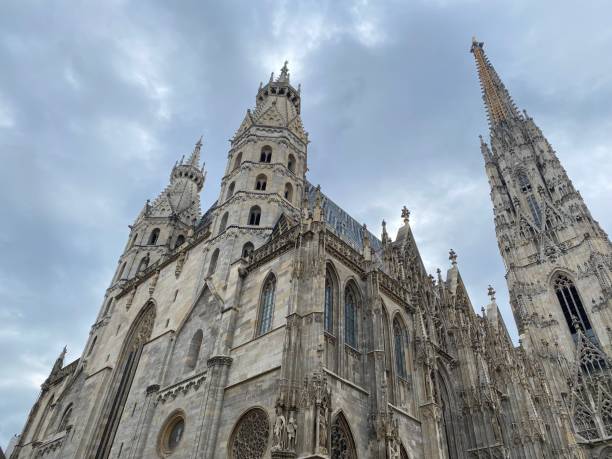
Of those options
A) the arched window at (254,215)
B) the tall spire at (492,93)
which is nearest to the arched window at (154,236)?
the arched window at (254,215)

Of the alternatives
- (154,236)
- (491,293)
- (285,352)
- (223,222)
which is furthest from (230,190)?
(491,293)

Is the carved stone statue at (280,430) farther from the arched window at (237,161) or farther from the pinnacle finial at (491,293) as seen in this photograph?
the pinnacle finial at (491,293)

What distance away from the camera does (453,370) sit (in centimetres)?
2519

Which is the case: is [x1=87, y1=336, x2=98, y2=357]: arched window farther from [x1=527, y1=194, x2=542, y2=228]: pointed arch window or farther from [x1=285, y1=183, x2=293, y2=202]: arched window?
[x1=527, y1=194, x2=542, y2=228]: pointed arch window

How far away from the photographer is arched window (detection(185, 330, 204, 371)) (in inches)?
806

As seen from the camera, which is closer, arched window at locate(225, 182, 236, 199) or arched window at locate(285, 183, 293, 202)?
arched window at locate(285, 183, 293, 202)

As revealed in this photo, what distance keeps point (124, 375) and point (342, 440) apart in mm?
15458

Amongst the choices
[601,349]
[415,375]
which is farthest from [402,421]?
[601,349]

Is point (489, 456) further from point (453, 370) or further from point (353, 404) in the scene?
point (353, 404)

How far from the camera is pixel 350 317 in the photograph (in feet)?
63.7

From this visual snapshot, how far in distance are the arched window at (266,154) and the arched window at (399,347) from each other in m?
12.1

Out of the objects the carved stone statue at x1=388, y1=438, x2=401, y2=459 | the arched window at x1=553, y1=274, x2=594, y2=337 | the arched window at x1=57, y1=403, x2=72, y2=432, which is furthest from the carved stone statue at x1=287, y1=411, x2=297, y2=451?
the arched window at x1=553, y1=274, x2=594, y2=337

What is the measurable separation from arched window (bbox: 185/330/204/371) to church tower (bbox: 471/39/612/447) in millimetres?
29366

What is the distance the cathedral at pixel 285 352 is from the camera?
632 inches
